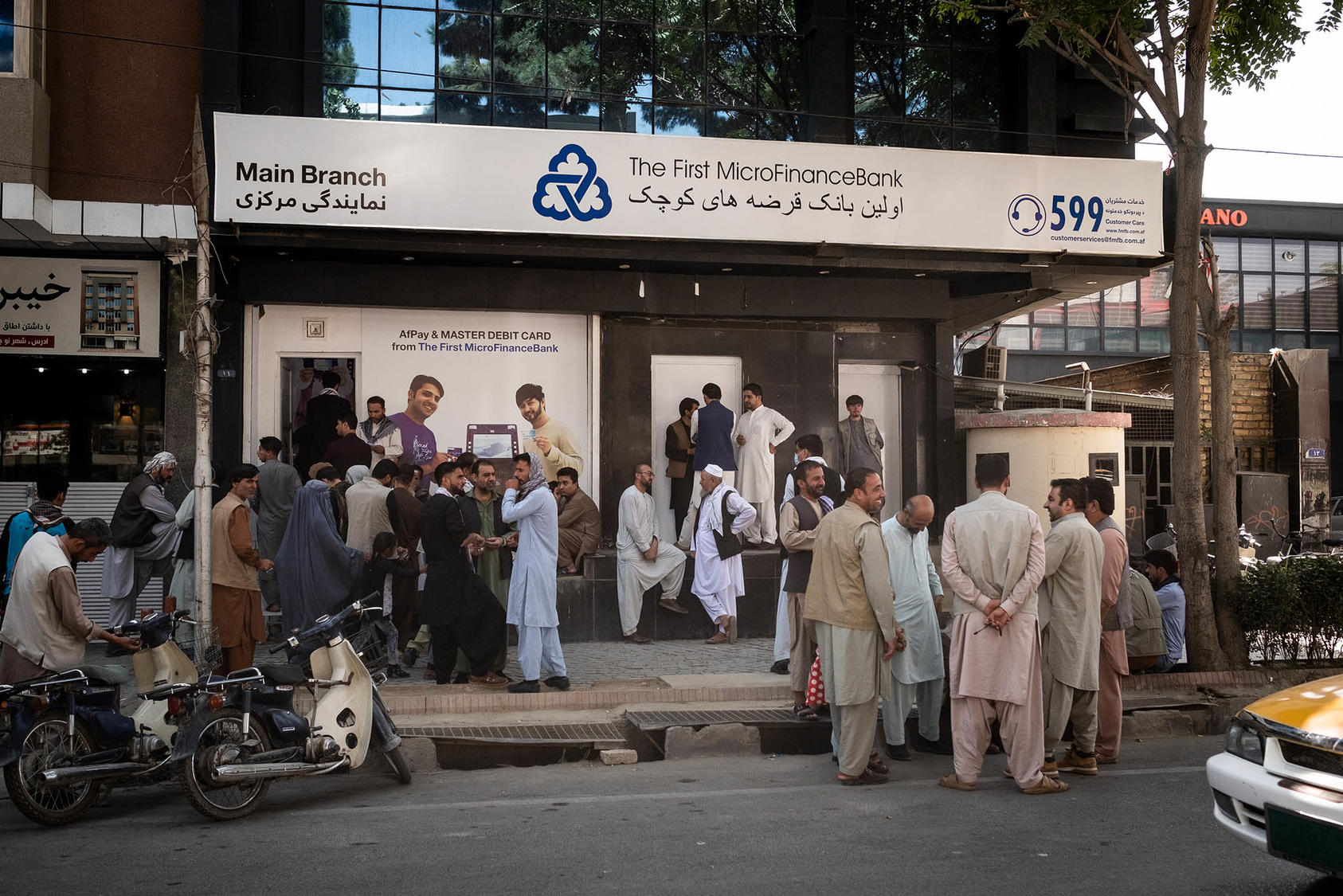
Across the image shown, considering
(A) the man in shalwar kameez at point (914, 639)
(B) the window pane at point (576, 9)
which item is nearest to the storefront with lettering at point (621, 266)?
(B) the window pane at point (576, 9)

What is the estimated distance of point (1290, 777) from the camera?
14.4 ft

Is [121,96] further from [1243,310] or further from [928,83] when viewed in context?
[1243,310]

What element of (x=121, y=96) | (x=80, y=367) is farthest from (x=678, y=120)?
(x=80, y=367)

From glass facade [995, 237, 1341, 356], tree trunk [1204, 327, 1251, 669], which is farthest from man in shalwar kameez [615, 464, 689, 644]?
glass facade [995, 237, 1341, 356]

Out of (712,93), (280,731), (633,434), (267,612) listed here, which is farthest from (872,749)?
(712,93)

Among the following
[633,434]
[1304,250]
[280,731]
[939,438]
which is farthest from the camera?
[1304,250]

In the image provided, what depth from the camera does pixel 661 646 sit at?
1162 centimetres

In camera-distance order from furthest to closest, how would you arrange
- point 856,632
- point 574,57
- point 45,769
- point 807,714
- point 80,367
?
point 574,57 → point 80,367 → point 807,714 → point 856,632 → point 45,769

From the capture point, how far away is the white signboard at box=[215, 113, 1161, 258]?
35.8 feet

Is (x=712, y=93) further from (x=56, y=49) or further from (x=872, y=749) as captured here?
(x=872, y=749)

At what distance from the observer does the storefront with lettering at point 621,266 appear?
1115 centimetres

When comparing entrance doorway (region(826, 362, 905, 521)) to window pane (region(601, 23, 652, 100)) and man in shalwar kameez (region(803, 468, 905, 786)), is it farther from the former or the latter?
man in shalwar kameez (region(803, 468, 905, 786))

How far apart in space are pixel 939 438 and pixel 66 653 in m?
9.83

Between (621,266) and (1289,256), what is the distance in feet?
89.7
